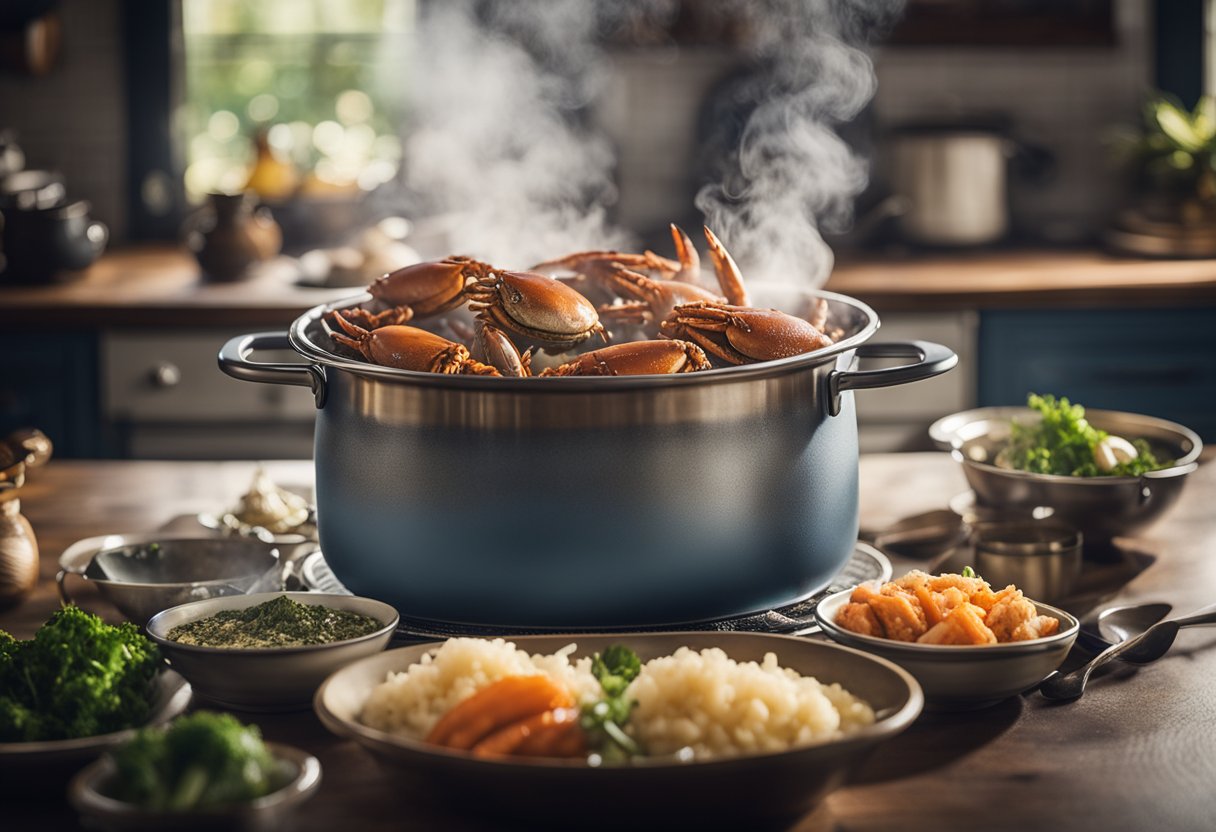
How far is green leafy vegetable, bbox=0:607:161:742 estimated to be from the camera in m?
1.20

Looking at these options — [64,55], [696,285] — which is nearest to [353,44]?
[64,55]

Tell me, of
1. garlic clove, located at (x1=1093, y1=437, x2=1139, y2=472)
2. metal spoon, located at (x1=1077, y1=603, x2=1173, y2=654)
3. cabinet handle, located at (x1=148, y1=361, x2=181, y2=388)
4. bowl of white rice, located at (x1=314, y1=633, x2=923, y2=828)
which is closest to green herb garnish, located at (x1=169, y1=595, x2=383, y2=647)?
bowl of white rice, located at (x1=314, y1=633, x2=923, y2=828)

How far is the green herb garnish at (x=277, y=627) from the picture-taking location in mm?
1330

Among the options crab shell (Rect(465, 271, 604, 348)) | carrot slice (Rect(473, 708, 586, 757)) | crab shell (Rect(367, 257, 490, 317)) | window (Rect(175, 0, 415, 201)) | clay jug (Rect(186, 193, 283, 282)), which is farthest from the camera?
window (Rect(175, 0, 415, 201))

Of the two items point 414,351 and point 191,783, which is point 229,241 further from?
point 191,783

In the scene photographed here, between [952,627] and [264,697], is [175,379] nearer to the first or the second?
[264,697]

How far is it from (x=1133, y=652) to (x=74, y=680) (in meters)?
0.98

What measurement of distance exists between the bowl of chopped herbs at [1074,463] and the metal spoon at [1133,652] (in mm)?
288

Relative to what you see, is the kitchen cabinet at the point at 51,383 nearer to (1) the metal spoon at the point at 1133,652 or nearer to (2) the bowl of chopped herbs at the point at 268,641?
(2) the bowl of chopped herbs at the point at 268,641

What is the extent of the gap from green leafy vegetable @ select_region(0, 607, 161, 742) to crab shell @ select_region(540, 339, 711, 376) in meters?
0.48

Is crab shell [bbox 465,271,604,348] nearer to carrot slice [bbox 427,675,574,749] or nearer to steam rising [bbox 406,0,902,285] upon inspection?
carrot slice [bbox 427,675,574,749]

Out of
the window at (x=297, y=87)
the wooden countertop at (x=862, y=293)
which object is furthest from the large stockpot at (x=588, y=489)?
the window at (x=297, y=87)

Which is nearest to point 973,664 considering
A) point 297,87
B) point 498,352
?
point 498,352

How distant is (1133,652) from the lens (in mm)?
1456
